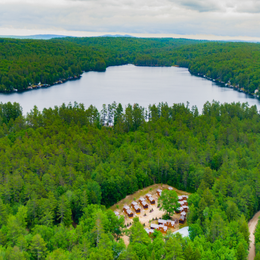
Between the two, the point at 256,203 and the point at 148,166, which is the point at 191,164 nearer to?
the point at 148,166

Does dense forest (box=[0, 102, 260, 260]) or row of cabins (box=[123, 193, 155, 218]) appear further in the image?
row of cabins (box=[123, 193, 155, 218])

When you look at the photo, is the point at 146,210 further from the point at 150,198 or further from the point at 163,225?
the point at 163,225

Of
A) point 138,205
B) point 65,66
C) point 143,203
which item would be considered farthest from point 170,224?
point 65,66

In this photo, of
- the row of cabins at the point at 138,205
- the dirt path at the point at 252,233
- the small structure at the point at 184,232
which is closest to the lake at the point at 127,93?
the row of cabins at the point at 138,205

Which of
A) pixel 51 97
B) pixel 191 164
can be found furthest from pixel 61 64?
pixel 191 164

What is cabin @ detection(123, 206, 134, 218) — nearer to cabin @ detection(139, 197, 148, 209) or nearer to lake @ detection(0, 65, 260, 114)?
cabin @ detection(139, 197, 148, 209)

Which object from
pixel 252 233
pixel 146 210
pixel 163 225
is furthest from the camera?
pixel 146 210

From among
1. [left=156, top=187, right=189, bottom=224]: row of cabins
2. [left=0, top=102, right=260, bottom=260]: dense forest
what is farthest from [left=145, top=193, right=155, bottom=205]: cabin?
[left=0, top=102, right=260, bottom=260]: dense forest
